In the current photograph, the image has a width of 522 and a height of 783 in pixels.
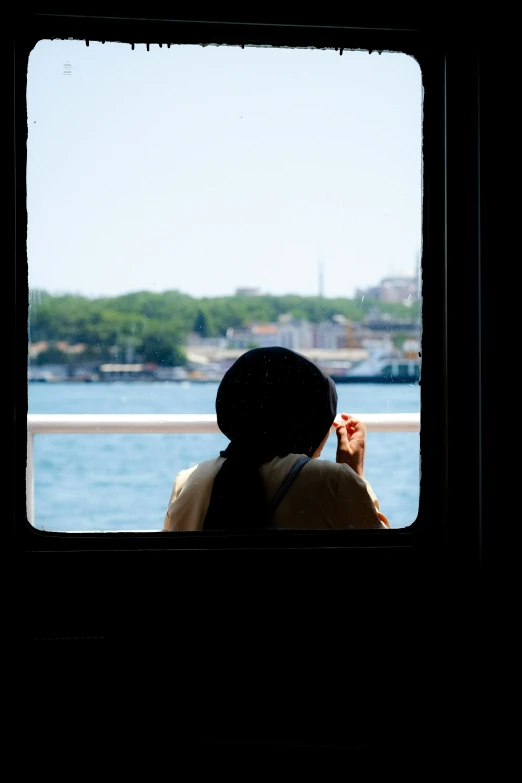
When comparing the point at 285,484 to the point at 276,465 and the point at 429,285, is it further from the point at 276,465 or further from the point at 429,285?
the point at 429,285

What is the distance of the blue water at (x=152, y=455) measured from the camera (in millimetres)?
1752

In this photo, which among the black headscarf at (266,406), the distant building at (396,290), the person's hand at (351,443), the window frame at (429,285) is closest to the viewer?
the window frame at (429,285)

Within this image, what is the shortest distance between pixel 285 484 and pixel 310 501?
78mm

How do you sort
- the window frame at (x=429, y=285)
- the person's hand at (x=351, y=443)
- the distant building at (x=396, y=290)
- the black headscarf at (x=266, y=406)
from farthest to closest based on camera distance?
the person's hand at (x=351, y=443) → the black headscarf at (x=266, y=406) → the distant building at (x=396, y=290) → the window frame at (x=429, y=285)

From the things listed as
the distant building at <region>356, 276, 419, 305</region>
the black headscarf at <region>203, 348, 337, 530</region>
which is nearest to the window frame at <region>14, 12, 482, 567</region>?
the distant building at <region>356, 276, 419, 305</region>

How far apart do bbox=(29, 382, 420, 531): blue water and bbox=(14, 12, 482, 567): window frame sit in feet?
0.15

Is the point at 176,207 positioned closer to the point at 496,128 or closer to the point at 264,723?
the point at 496,128

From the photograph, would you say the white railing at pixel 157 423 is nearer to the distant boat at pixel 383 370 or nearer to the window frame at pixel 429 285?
the distant boat at pixel 383 370

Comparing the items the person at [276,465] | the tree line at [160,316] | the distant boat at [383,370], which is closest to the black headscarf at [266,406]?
the person at [276,465]

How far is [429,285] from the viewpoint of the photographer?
1708 mm

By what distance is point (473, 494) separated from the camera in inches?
66.5

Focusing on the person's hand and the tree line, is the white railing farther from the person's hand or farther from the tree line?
the tree line

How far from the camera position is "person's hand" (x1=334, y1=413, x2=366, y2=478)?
6.80 ft

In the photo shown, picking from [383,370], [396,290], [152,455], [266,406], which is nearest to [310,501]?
[266,406]
